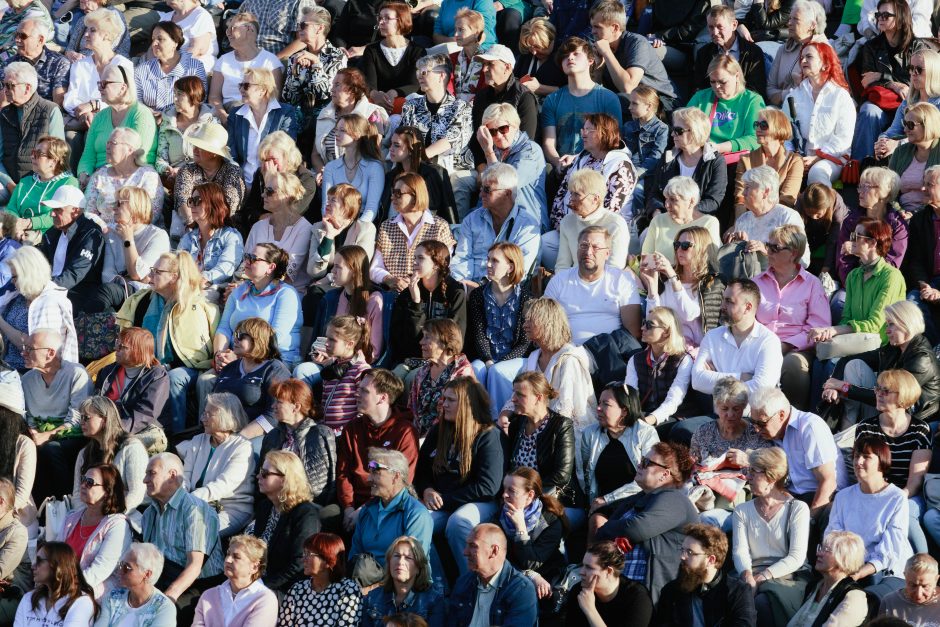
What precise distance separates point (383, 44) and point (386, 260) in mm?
2654

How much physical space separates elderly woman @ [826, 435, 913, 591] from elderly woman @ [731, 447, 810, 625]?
188mm

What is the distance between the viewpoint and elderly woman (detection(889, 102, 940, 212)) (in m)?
10.8

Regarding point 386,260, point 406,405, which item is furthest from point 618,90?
point 406,405

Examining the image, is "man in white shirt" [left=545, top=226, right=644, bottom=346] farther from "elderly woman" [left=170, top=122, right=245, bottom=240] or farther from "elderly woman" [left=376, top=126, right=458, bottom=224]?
"elderly woman" [left=170, top=122, right=245, bottom=240]

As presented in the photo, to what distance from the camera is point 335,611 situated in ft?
28.6

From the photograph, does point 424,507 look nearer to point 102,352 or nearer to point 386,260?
point 386,260

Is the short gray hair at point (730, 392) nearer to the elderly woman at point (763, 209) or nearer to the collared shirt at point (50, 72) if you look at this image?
the elderly woman at point (763, 209)

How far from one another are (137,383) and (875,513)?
449 cm

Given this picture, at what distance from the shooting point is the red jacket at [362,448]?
9.47 m

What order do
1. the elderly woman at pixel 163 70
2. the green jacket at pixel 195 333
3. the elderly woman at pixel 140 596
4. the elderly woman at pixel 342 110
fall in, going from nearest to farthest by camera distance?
the elderly woman at pixel 140 596 → the green jacket at pixel 195 333 → the elderly woman at pixel 342 110 → the elderly woman at pixel 163 70

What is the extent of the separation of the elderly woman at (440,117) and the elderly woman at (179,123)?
1.61 metres

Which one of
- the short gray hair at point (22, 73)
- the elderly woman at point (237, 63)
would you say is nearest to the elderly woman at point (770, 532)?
the elderly woman at point (237, 63)

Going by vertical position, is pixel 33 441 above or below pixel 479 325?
below

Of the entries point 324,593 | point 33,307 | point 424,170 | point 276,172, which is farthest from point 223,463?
point 424,170
